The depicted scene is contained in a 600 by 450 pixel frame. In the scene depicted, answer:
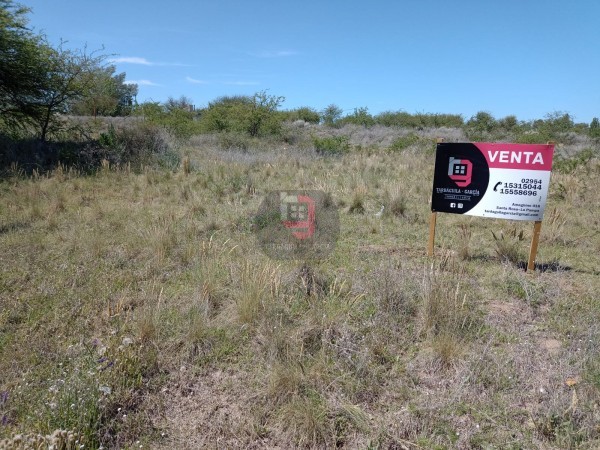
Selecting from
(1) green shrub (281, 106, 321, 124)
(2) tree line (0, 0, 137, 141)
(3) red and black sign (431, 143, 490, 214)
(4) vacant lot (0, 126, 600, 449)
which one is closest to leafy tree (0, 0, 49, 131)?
(2) tree line (0, 0, 137, 141)

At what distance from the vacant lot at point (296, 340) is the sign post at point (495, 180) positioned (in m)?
0.61

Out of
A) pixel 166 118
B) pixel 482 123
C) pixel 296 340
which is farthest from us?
pixel 482 123

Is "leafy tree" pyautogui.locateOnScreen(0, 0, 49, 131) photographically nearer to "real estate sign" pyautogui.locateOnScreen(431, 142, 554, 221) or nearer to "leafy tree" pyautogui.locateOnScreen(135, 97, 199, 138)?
"leafy tree" pyautogui.locateOnScreen(135, 97, 199, 138)

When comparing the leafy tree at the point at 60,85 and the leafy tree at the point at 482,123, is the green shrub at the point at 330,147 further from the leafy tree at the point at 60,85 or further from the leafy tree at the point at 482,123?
the leafy tree at the point at 482,123

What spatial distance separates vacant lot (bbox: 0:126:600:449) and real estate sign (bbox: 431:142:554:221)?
2.05ft

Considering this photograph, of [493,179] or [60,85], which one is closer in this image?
[493,179]

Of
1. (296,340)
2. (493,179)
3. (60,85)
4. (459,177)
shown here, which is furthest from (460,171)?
(60,85)

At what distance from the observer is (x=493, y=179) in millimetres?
4555

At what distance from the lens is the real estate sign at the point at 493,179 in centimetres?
438

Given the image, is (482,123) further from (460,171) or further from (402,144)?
(460,171)

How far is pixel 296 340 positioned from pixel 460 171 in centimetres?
282

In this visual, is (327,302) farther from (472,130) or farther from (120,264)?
(472,130)

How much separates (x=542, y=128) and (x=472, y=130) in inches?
169

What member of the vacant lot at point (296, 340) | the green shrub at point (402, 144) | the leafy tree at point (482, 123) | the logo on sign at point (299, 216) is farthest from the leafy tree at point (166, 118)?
the leafy tree at point (482, 123)
